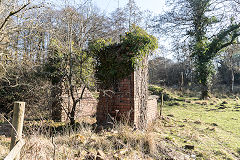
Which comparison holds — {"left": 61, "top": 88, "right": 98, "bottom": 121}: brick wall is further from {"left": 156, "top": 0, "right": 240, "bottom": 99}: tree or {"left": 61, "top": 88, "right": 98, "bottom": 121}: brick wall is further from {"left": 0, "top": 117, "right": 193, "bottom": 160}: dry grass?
{"left": 156, "top": 0, "right": 240, "bottom": 99}: tree

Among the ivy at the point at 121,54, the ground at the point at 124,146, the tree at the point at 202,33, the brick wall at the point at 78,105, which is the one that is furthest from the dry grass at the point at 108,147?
the tree at the point at 202,33

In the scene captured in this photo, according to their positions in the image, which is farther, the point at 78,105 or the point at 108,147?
the point at 78,105

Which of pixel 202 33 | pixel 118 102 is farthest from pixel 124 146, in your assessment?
pixel 202 33

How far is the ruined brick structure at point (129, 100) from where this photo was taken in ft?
18.3

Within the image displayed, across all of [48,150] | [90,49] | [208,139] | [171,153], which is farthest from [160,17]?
[48,150]

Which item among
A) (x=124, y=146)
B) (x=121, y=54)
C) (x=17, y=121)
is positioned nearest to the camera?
(x=17, y=121)

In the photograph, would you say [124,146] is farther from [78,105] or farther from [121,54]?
[78,105]

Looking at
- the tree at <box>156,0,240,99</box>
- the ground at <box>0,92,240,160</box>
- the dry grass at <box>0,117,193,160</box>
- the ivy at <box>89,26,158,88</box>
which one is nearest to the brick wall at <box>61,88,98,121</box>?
the ivy at <box>89,26,158,88</box>

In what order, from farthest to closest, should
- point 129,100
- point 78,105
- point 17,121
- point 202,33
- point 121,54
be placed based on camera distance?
point 202,33, point 78,105, point 121,54, point 129,100, point 17,121

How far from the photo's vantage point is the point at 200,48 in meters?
15.5

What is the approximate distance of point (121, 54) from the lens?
5793mm

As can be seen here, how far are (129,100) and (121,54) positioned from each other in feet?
5.37

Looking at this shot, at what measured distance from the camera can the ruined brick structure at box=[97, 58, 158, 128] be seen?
18.3 feet

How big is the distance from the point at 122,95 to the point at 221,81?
25.8 m
